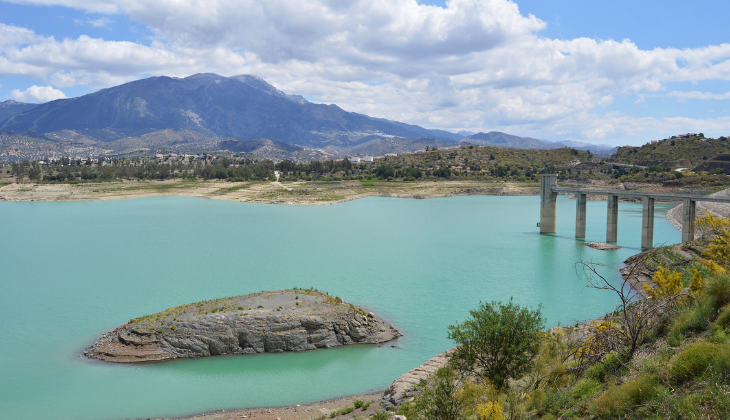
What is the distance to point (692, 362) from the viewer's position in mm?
8711

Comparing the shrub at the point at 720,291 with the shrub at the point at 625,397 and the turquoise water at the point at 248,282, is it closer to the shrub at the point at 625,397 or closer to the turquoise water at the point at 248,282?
the shrub at the point at 625,397

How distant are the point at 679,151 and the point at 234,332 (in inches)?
5279

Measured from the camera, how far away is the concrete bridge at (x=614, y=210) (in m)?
38.8

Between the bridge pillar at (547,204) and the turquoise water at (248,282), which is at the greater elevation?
the bridge pillar at (547,204)

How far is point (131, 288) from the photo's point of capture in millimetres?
32156

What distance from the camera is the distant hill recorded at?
116 meters

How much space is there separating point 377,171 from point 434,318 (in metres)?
110

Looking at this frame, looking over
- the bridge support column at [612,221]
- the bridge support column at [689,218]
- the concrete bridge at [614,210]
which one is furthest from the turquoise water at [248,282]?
the bridge support column at [689,218]

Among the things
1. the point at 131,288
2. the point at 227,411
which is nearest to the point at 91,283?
the point at 131,288

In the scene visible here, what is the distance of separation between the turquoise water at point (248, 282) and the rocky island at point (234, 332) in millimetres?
508

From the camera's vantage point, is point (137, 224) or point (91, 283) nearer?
point (91, 283)

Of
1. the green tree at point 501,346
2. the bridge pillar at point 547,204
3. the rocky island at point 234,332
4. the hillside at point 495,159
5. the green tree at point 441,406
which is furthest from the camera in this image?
the hillside at point 495,159

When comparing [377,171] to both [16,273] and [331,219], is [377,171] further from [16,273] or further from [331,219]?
[16,273]

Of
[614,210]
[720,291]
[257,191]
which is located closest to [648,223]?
[614,210]
